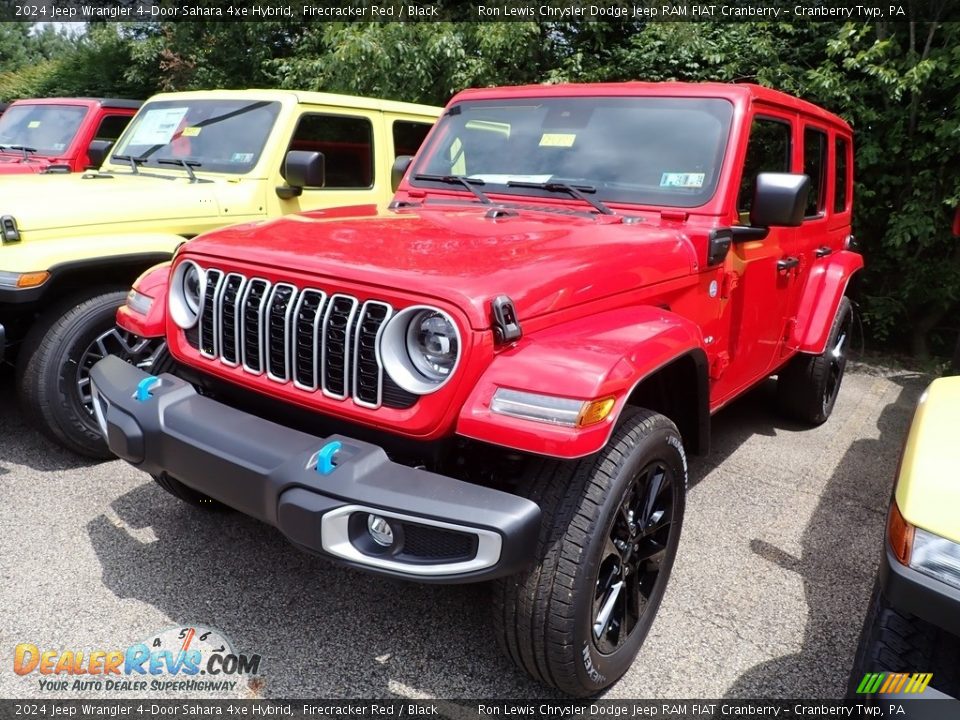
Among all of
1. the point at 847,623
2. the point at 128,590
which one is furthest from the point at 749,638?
the point at 128,590

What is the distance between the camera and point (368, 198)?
5223 millimetres

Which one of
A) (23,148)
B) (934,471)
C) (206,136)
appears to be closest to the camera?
(934,471)

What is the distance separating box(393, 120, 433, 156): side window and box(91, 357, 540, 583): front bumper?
3635 mm

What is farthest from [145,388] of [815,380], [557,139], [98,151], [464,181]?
[98,151]

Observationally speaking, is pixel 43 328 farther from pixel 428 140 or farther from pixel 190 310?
pixel 428 140

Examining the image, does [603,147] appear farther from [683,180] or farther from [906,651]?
[906,651]

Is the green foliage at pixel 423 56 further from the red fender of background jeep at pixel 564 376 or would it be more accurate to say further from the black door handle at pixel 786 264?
the red fender of background jeep at pixel 564 376

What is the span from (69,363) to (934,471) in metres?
3.64

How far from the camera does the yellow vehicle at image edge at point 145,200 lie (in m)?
3.53

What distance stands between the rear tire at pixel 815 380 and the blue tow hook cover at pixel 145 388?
363cm

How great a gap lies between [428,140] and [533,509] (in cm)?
241

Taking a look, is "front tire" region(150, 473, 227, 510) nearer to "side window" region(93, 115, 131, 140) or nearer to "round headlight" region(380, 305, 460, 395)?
"round headlight" region(380, 305, 460, 395)

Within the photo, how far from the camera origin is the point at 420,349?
206cm

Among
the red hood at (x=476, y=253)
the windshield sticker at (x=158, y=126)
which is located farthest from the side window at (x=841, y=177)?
the windshield sticker at (x=158, y=126)
